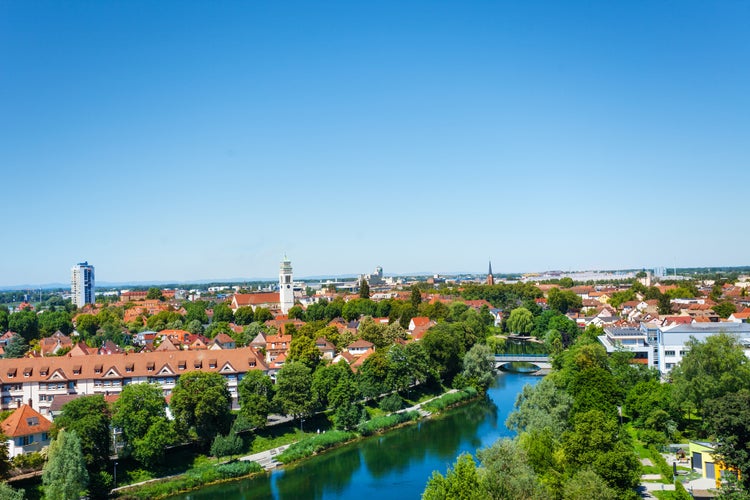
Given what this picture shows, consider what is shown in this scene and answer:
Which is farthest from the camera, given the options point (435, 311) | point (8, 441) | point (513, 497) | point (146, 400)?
point (435, 311)

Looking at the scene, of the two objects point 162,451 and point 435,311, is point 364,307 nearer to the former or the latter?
point 435,311

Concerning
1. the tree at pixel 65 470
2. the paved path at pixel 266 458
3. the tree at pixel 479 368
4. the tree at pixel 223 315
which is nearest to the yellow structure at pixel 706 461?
the paved path at pixel 266 458

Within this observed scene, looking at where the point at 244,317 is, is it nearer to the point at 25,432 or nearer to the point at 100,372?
the point at 100,372

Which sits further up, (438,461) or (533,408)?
(533,408)

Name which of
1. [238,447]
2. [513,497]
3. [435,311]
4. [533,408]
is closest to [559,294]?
[435,311]

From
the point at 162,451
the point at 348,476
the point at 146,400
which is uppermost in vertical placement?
the point at 146,400

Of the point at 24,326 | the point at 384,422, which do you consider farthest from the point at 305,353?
the point at 24,326
